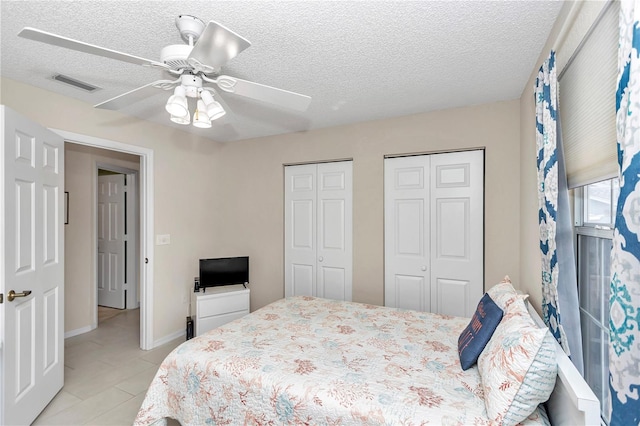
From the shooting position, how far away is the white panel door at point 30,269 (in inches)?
77.2

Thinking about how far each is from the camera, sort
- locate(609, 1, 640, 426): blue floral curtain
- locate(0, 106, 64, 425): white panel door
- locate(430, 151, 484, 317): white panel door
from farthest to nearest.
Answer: locate(430, 151, 484, 317): white panel door → locate(0, 106, 64, 425): white panel door → locate(609, 1, 640, 426): blue floral curtain

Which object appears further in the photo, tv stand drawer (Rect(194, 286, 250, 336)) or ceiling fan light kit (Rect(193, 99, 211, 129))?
tv stand drawer (Rect(194, 286, 250, 336))

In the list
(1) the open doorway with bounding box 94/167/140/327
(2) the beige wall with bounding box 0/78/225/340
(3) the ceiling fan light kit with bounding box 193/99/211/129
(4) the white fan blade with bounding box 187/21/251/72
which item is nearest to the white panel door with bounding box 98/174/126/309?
(1) the open doorway with bounding box 94/167/140/327

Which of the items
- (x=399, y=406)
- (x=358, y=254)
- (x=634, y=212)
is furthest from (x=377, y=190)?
(x=634, y=212)

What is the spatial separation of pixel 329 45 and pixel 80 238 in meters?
3.84

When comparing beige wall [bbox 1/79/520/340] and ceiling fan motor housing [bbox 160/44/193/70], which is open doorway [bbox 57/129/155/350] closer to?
beige wall [bbox 1/79/520/340]

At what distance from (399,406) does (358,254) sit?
2.22m

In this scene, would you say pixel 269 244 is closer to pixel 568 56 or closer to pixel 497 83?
pixel 497 83

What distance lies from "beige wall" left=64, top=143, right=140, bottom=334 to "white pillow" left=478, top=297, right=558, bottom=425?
4402 mm

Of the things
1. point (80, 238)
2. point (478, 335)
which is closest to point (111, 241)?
point (80, 238)

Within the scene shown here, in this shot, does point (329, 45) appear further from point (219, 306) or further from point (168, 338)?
point (168, 338)

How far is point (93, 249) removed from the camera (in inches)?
163

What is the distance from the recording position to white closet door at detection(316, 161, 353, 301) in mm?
3676

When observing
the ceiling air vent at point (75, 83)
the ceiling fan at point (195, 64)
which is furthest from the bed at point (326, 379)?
the ceiling air vent at point (75, 83)
